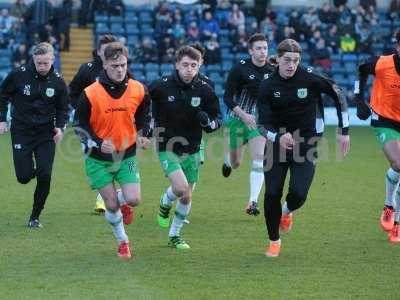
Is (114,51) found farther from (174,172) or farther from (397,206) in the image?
(397,206)

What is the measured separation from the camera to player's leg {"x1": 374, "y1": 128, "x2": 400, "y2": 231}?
36.0ft

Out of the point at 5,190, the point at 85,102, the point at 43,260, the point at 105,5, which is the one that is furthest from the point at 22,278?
the point at 105,5

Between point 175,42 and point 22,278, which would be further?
point 175,42

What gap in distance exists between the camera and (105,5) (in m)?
31.2

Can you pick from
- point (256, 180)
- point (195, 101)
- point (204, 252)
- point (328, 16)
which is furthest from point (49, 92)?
point (328, 16)

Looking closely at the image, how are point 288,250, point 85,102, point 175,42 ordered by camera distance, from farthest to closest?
point 175,42 < point 288,250 < point 85,102

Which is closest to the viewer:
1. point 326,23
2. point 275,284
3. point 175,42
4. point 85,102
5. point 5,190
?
point 275,284

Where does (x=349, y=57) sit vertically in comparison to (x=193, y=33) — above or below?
below

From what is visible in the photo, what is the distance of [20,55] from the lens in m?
28.3

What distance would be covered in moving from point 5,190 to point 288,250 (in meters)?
5.89

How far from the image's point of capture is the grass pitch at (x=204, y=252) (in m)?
8.52

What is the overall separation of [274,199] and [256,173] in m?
3.12

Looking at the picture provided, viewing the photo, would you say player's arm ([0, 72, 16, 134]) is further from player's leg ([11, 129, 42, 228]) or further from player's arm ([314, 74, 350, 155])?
player's arm ([314, 74, 350, 155])

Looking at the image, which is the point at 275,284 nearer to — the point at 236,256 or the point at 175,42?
the point at 236,256
